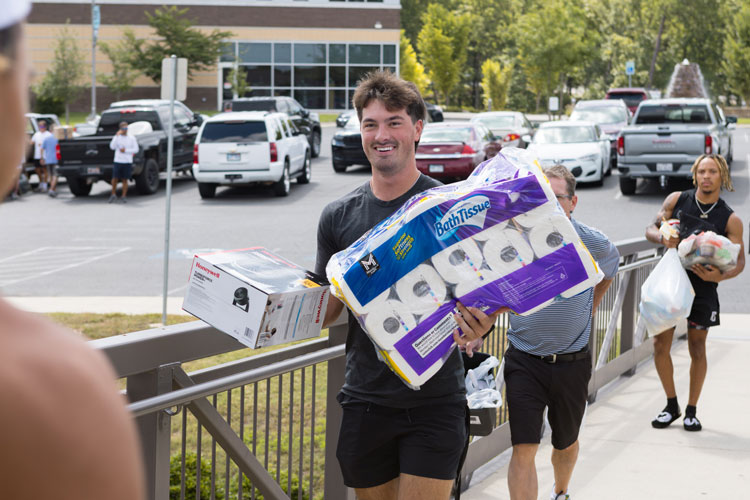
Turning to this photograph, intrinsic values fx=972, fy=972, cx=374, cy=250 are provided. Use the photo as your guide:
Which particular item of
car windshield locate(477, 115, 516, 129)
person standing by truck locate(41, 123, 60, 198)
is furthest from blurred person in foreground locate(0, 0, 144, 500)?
car windshield locate(477, 115, 516, 129)

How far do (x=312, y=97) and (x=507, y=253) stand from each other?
58.9m

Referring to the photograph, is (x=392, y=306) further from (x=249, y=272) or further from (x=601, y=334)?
(x=601, y=334)

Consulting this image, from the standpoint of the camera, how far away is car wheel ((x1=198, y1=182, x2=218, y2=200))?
24609 millimetres

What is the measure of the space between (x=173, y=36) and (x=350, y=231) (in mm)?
56881

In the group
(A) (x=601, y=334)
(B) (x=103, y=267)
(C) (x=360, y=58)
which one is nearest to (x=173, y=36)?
(C) (x=360, y=58)

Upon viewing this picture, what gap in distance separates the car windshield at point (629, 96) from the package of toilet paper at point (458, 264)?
42573 mm

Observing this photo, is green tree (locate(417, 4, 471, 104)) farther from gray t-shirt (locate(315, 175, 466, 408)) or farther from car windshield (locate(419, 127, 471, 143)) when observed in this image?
gray t-shirt (locate(315, 175, 466, 408))

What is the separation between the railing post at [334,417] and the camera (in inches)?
171

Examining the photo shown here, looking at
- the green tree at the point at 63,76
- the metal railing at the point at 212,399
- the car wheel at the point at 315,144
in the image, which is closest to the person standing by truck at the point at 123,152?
the car wheel at the point at 315,144

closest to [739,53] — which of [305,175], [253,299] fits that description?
[305,175]

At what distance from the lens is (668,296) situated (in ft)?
22.9

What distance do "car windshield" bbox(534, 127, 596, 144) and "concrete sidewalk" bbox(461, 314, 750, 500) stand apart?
1617cm

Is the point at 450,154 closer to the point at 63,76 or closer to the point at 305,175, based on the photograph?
the point at 305,175

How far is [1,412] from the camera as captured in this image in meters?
0.83
